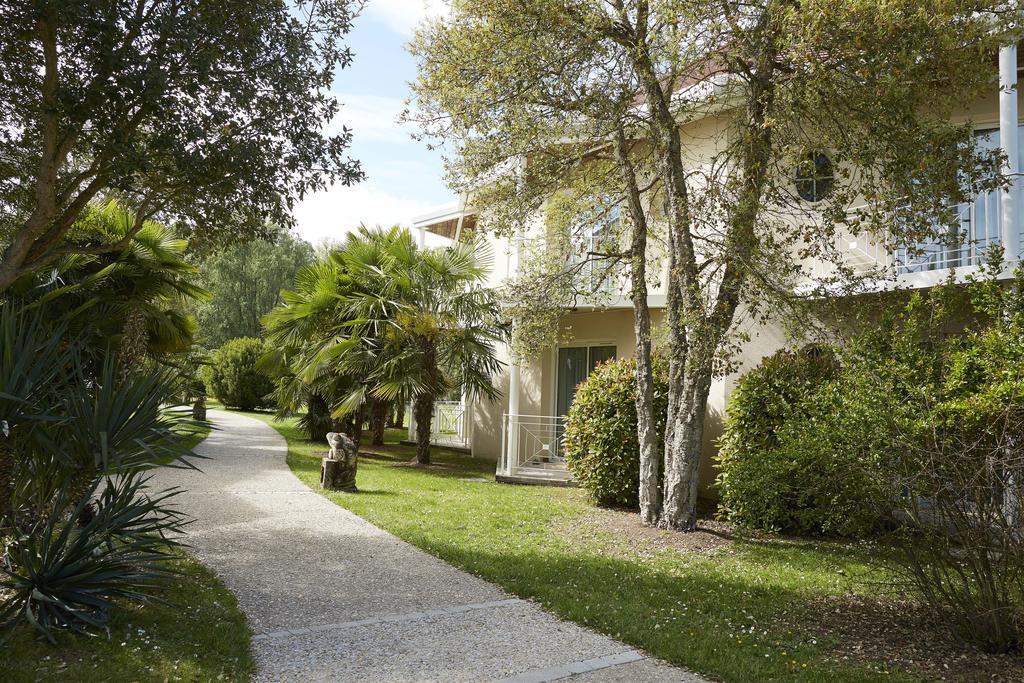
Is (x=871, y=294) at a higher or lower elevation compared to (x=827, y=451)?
higher

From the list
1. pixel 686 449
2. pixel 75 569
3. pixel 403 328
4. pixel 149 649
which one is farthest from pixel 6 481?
pixel 403 328

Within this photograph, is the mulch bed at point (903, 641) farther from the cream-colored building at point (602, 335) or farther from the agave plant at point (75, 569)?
the agave plant at point (75, 569)

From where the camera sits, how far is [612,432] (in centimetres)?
1162

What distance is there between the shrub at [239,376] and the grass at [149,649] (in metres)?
28.5

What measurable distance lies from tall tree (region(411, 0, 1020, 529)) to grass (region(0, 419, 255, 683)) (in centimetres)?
568

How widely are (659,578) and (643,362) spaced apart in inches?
138

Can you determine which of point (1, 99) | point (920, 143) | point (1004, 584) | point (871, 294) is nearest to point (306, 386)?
point (1, 99)

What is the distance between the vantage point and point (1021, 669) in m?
5.02

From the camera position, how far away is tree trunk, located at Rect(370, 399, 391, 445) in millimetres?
17516

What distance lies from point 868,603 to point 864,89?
5352 millimetres

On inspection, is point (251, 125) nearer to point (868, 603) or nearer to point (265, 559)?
point (265, 559)

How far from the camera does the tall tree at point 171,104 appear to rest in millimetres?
6684

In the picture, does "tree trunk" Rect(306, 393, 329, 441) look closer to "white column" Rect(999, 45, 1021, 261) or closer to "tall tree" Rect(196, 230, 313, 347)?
"white column" Rect(999, 45, 1021, 261)

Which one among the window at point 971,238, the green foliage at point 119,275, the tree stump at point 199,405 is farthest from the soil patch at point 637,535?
the green foliage at point 119,275
